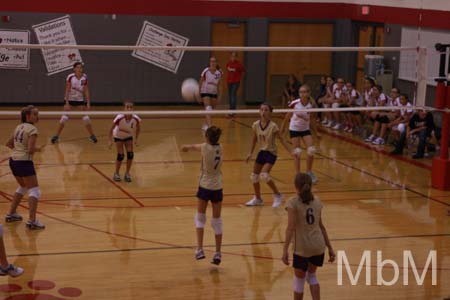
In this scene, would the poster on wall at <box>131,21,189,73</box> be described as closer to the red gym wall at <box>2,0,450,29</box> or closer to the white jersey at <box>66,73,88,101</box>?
the red gym wall at <box>2,0,450,29</box>

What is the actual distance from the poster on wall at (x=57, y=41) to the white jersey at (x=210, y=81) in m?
4.90

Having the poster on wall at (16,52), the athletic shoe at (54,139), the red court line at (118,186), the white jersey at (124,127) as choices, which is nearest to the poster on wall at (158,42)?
the poster on wall at (16,52)

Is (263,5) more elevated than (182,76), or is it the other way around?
(263,5)

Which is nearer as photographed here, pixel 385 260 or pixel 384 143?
pixel 385 260

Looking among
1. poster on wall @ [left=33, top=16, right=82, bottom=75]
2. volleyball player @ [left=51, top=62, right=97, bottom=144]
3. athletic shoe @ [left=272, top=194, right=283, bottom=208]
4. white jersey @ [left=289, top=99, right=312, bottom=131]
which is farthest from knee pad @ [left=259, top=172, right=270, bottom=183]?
poster on wall @ [left=33, top=16, right=82, bottom=75]

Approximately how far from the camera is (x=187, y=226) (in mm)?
12398

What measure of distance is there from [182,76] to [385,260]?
15236mm

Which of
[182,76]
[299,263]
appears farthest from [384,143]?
[299,263]

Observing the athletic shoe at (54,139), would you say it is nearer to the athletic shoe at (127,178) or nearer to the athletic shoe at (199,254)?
the athletic shoe at (127,178)

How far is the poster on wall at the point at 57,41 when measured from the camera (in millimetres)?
23234

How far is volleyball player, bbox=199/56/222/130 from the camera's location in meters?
20.0

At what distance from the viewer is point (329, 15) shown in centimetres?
2477

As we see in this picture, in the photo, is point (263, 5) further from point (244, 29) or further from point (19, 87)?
point (19, 87)

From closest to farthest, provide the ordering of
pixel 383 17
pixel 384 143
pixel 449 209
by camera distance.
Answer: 1. pixel 449 209
2. pixel 384 143
3. pixel 383 17
